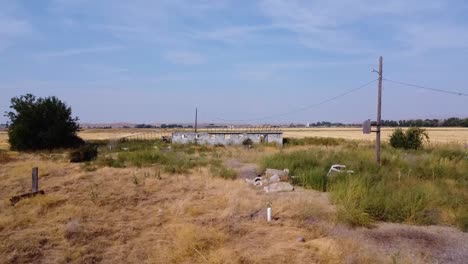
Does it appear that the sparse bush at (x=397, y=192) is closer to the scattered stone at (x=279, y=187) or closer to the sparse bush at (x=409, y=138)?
the scattered stone at (x=279, y=187)

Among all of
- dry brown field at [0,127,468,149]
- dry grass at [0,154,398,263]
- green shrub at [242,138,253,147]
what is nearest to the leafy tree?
dry brown field at [0,127,468,149]

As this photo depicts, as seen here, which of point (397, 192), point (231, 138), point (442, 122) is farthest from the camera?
point (442, 122)

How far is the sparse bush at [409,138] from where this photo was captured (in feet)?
112

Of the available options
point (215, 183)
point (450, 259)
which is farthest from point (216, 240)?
point (215, 183)

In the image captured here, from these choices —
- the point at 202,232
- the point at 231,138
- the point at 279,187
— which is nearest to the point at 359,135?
the point at 231,138

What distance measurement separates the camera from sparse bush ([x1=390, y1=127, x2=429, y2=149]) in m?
34.1

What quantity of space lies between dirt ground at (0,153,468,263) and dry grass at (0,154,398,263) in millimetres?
20

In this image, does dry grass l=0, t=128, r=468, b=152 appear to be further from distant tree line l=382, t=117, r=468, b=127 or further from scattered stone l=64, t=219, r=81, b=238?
scattered stone l=64, t=219, r=81, b=238


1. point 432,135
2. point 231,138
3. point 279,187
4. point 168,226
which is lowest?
point 168,226

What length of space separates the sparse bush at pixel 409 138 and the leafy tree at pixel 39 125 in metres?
30.9

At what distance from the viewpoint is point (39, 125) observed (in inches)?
1563

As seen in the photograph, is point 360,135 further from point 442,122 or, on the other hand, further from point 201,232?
point 201,232

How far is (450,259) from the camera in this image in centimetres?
750

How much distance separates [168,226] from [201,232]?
110cm
